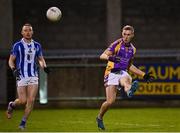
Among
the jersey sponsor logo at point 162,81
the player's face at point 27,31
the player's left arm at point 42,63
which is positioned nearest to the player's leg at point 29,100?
the player's left arm at point 42,63

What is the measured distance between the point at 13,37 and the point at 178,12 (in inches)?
288

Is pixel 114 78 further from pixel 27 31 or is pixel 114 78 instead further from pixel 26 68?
pixel 27 31

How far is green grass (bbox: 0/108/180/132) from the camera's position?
1442cm

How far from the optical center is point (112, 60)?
13.3 m

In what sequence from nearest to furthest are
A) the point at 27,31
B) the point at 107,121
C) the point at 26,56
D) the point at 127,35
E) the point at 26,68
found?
the point at 127,35 < the point at 27,31 < the point at 26,68 < the point at 26,56 < the point at 107,121

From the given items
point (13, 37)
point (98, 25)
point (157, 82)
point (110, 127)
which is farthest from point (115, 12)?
point (110, 127)

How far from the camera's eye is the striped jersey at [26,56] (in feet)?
46.5

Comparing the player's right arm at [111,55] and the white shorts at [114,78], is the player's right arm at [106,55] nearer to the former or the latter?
the player's right arm at [111,55]

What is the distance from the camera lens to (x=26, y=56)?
1431 cm

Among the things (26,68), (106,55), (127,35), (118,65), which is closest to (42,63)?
(26,68)

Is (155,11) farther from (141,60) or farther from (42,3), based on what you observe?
(141,60)

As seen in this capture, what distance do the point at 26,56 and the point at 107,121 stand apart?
350cm

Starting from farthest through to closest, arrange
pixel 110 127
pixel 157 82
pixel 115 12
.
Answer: pixel 115 12 → pixel 157 82 → pixel 110 127

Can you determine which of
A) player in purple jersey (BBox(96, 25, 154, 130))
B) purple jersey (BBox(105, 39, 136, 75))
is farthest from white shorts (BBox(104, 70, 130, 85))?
purple jersey (BBox(105, 39, 136, 75))
